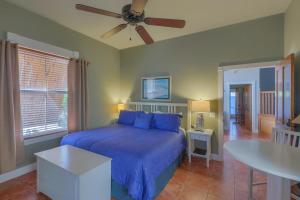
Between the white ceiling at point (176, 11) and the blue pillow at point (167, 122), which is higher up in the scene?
the white ceiling at point (176, 11)

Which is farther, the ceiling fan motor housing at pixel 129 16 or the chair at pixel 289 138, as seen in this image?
the ceiling fan motor housing at pixel 129 16

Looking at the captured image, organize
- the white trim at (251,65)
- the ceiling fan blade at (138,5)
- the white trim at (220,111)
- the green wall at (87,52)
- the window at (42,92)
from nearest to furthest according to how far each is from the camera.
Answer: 1. the ceiling fan blade at (138,5)
2. the green wall at (87,52)
3. the window at (42,92)
4. the white trim at (251,65)
5. the white trim at (220,111)

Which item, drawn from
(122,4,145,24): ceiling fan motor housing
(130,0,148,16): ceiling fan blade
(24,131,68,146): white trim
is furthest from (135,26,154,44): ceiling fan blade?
(24,131,68,146): white trim

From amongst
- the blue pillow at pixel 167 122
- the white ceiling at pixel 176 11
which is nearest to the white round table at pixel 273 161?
the blue pillow at pixel 167 122

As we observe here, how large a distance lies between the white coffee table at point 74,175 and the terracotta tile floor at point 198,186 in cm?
36

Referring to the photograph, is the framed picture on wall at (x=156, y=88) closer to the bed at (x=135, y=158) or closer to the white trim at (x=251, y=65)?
the white trim at (x=251, y=65)

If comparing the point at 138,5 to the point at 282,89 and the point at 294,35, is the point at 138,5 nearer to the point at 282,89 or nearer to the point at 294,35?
the point at 294,35

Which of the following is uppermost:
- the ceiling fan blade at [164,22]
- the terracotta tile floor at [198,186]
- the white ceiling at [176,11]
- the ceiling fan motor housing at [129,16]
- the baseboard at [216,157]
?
the white ceiling at [176,11]

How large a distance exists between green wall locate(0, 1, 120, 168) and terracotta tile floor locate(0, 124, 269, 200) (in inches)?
21.5

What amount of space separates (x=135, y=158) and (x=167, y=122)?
1.46 metres

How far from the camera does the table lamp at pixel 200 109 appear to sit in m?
3.12

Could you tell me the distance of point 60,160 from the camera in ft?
6.28

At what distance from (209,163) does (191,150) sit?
1.38 feet

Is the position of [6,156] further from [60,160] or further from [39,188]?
[60,160]
